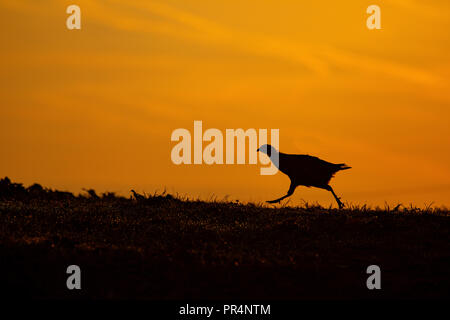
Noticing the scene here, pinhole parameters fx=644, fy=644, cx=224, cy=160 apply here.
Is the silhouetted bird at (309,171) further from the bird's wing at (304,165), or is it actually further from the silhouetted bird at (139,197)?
the silhouetted bird at (139,197)

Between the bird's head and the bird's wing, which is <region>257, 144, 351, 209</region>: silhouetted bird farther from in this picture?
the bird's head

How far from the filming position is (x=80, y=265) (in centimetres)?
1021

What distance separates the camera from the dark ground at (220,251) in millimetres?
9344

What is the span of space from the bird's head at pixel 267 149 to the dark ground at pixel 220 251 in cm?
209

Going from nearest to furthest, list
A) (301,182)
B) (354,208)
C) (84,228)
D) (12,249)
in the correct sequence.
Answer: (12,249) → (84,228) → (354,208) → (301,182)

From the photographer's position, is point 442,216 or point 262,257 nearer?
point 262,257

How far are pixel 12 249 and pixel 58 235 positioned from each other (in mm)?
1205

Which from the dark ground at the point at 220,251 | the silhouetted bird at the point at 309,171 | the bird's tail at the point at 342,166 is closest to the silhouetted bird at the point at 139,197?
the dark ground at the point at 220,251

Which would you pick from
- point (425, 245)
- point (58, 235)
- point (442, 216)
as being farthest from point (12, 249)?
point (442, 216)

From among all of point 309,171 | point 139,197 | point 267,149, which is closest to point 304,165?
point 309,171

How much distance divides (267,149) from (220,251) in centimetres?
615

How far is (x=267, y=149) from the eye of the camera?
16.7 metres

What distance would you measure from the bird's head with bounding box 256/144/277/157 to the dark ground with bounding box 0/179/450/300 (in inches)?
82.3
